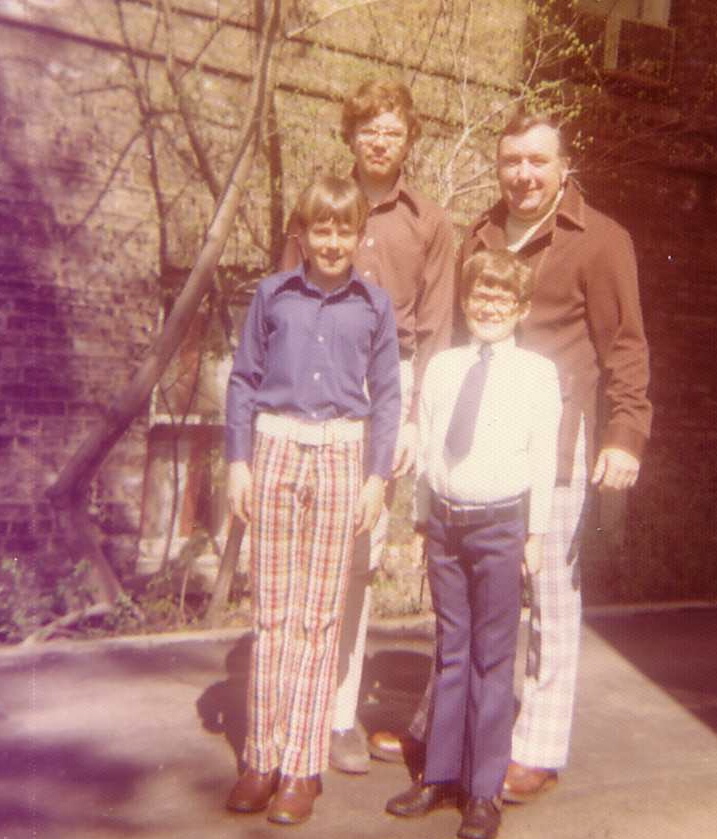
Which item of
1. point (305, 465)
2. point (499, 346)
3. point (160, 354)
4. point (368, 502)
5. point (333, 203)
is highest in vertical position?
point (333, 203)

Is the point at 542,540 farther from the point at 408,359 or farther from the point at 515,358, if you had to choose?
the point at 408,359

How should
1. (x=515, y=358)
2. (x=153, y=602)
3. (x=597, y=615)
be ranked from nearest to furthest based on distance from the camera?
(x=515, y=358) → (x=153, y=602) → (x=597, y=615)

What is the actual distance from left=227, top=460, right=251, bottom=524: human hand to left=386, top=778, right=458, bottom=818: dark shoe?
106 centimetres

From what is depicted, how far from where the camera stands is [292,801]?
3395mm

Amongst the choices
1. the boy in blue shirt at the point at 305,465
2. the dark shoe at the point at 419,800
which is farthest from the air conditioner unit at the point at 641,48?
the dark shoe at the point at 419,800

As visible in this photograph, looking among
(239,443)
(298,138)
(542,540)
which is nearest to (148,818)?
(239,443)

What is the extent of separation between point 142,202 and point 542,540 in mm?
3775

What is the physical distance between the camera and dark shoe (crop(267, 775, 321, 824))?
133 inches

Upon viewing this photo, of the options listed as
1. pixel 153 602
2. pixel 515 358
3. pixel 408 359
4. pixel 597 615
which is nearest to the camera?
pixel 515 358

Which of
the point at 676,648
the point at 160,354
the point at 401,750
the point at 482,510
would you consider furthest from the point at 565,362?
the point at 676,648

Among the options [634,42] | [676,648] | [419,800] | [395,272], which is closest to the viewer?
[419,800]

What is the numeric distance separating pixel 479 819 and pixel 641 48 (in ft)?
20.4

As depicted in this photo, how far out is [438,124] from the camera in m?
7.05

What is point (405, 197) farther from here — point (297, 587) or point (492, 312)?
point (297, 587)
